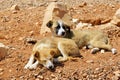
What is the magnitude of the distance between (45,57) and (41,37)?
233cm

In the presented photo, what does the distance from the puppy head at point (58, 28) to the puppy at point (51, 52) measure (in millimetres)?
570

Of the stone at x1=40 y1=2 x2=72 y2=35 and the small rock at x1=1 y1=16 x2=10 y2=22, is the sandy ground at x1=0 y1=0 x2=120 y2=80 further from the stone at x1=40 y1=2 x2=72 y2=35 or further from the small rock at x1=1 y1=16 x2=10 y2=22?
the stone at x1=40 y1=2 x2=72 y2=35

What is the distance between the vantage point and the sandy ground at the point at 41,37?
7.64 metres

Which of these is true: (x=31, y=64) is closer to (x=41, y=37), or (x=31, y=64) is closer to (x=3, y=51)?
(x=3, y=51)

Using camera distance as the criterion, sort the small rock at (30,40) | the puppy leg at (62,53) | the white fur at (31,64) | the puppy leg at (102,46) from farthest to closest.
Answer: the small rock at (30,40) < the puppy leg at (102,46) < the puppy leg at (62,53) < the white fur at (31,64)

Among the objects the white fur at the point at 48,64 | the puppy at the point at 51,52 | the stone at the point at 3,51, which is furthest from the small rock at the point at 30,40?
the white fur at the point at 48,64

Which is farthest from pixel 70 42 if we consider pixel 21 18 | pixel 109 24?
pixel 21 18

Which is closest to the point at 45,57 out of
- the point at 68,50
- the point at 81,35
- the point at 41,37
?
the point at 68,50

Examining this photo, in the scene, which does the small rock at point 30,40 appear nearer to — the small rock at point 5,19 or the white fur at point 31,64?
the white fur at point 31,64

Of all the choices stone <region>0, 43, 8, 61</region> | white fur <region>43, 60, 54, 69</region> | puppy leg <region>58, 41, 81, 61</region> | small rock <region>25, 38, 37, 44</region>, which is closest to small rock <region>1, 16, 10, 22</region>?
small rock <region>25, 38, 37, 44</region>

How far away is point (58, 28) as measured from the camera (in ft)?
31.8

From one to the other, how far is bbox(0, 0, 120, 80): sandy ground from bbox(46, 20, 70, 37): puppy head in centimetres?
57

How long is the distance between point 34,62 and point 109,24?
3.15m

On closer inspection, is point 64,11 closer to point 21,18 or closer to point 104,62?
point 21,18
